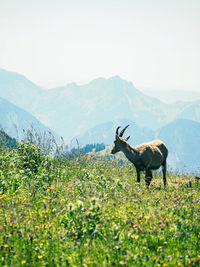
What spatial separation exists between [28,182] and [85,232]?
2851 mm

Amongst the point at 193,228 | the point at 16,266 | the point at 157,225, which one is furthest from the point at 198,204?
the point at 16,266

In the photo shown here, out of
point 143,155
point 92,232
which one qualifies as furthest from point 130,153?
point 92,232

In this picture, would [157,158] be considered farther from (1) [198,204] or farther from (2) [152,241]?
(2) [152,241]

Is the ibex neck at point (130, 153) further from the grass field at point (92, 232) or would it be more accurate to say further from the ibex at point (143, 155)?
the grass field at point (92, 232)

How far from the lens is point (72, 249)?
4.05m

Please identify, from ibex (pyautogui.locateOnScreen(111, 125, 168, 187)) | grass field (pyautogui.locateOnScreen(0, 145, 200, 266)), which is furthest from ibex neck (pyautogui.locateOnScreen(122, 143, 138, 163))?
grass field (pyautogui.locateOnScreen(0, 145, 200, 266))

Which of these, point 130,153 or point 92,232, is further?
point 130,153

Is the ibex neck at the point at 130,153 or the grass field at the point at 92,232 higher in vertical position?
the ibex neck at the point at 130,153

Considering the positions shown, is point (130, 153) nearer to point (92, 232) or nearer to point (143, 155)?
point (143, 155)

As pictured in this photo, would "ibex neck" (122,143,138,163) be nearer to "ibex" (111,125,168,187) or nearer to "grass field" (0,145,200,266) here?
"ibex" (111,125,168,187)

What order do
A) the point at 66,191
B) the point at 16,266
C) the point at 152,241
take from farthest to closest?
the point at 66,191, the point at 152,241, the point at 16,266

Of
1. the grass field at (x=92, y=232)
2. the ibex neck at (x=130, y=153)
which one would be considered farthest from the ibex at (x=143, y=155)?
the grass field at (x=92, y=232)

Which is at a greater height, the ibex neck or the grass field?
the ibex neck

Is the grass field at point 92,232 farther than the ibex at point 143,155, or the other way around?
the ibex at point 143,155
